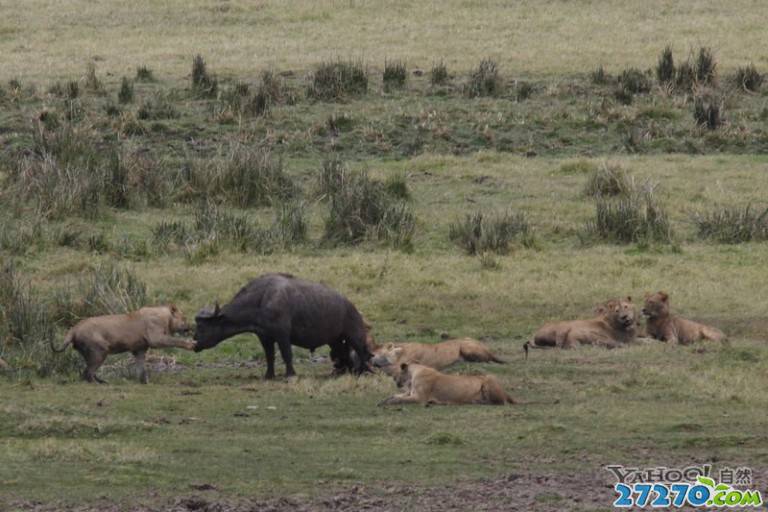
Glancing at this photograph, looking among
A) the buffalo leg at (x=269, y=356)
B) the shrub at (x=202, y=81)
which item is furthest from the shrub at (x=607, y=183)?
the shrub at (x=202, y=81)

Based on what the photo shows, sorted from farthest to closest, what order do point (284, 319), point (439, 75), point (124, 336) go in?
point (439, 75)
point (284, 319)
point (124, 336)

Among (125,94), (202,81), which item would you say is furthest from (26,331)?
(202,81)

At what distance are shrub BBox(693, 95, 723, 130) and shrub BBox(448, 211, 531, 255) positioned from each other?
8205 mm

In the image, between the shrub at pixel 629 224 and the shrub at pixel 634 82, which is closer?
the shrub at pixel 629 224

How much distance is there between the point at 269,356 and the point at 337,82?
1723 centimetres

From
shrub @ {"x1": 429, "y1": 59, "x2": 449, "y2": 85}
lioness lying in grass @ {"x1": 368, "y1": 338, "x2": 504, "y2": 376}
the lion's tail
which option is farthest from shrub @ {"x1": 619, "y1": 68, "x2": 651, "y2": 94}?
the lion's tail

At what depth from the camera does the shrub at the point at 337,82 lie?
31656 millimetres

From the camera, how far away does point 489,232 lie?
842 inches

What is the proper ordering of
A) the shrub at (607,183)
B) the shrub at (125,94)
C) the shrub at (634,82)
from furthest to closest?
1. the shrub at (634,82)
2. the shrub at (125,94)
3. the shrub at (607,183)

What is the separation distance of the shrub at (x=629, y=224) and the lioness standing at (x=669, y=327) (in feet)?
15.0

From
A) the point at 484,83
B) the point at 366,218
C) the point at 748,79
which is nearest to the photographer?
the point at 366,218

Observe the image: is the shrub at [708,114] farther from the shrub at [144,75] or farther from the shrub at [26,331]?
the shrub at [26,331]

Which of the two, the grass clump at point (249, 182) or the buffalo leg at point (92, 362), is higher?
the buffalo leg at point (92, 362)

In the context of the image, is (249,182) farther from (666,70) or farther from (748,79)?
(748,79)
